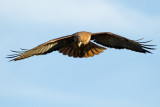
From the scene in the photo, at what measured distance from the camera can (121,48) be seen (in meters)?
22.5

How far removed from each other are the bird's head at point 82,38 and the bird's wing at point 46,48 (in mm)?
397

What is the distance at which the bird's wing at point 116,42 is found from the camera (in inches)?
872

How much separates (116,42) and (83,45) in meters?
1.04

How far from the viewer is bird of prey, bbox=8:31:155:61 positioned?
2212 centimetres

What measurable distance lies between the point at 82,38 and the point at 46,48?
1342mm

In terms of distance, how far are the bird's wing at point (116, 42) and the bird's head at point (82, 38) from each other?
0.30 meters

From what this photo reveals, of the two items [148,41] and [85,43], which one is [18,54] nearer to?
[85,43]

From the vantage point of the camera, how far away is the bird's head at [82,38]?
21908 mm

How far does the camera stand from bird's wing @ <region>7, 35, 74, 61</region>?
72.9ft

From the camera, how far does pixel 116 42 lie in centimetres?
2247

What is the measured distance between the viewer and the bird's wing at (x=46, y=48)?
2222 cm

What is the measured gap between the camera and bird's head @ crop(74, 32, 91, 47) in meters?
21.9

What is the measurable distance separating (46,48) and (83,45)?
1.18 m

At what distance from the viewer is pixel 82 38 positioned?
71.9ft
